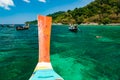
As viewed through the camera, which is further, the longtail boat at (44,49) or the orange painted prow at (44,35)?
the orange painted prow at (44,35)

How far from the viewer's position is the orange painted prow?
473 inches

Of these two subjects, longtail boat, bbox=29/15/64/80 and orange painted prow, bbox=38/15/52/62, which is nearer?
longtail boat, bbox=29/15/64/80

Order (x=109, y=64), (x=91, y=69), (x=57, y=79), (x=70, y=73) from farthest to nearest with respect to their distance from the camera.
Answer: (x=109, y=64)
(x=91, y=69)
(x=70, y=73)
(x=57, y=79)

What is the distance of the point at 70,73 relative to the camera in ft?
73.2

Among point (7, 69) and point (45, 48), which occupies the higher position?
point (45, 48)

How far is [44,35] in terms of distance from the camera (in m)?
12.3

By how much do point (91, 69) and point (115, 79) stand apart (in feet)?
12.4

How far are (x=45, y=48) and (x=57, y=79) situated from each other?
258 cm

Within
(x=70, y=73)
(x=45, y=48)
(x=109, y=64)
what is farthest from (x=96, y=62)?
(x=45, y=48)

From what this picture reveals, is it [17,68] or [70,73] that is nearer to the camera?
[70,73]

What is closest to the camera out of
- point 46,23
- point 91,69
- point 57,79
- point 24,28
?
point 57,79

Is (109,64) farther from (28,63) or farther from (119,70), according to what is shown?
(28,63)

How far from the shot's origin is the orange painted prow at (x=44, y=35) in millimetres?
12008

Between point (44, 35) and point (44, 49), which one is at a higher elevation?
point (44, 35)
